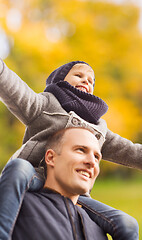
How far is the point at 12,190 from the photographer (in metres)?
1.24

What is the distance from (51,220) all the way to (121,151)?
2.04ft

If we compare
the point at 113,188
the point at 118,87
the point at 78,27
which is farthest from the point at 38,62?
the point at 113,188

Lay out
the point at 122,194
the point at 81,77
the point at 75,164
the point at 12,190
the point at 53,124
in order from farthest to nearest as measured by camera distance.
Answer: the point at 122,194, the point at 81,77, the point at 53,124, the point at 75,164, the point at 12,190

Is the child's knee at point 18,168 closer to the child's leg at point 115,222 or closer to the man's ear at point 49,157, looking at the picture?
the man's ear at point 49,157

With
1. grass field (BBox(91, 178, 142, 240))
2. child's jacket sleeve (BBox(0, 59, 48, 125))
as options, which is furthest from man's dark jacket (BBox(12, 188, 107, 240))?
grass field (BBox(91, 178, 142, 240))

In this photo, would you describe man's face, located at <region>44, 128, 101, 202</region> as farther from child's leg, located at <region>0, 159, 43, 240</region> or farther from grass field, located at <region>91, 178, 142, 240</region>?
grass field, located at <region>91, 178, 142, 240</region>

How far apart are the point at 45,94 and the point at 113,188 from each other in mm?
7888

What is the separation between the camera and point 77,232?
1.32 m

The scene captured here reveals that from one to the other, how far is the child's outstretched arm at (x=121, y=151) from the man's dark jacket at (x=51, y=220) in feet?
1.40

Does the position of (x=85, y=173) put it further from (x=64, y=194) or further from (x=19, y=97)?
Answer: (x=19, y=97)

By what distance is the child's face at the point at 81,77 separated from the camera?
168 cm

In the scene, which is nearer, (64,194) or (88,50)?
(64,194)

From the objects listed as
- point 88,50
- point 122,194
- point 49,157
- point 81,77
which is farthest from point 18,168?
point 122,194

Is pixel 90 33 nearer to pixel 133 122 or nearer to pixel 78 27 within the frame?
pixel 78 27
